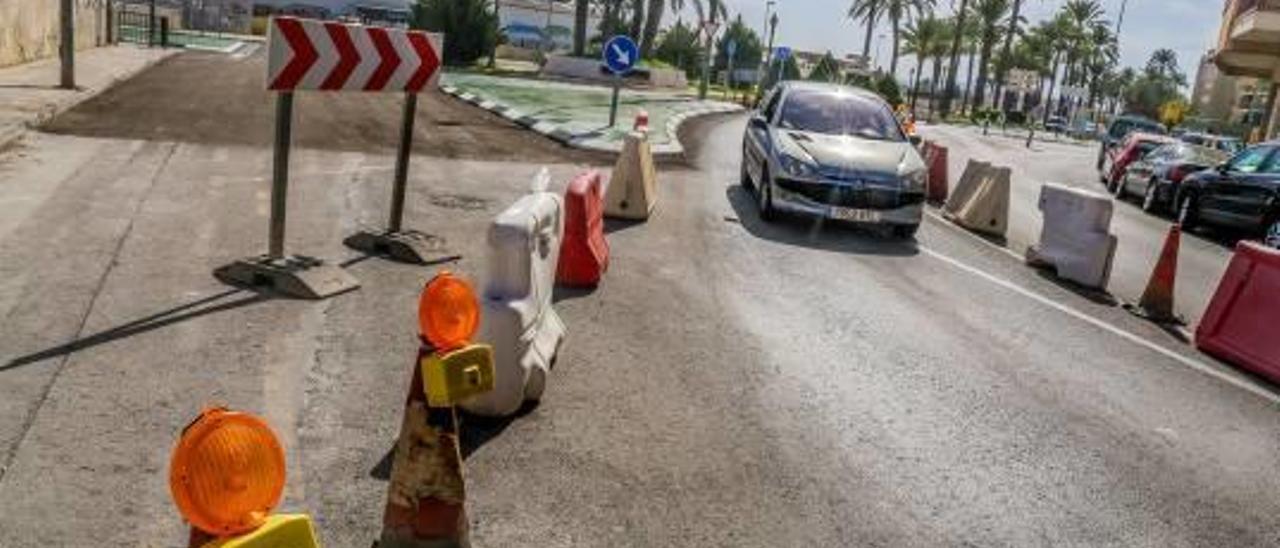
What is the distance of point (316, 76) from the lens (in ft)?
23.4

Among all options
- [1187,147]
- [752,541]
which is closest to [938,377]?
[752,541]

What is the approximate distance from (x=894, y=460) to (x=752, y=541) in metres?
1.30

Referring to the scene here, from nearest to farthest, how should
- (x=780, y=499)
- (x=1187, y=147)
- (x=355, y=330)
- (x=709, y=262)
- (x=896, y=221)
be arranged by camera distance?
(x=780, y=499) → (x=355, y=330) → (x=709, y=262) → (x=896, y=221) → (x=1187, y=147)

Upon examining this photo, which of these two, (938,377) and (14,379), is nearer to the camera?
(14,379)

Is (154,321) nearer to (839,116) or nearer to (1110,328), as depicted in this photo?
(1110,328)

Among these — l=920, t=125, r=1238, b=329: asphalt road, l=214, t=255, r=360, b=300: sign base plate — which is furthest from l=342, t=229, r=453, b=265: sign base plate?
l=920, t=125, r=1238, b=329: asphalt road

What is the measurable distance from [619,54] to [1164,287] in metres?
11.6

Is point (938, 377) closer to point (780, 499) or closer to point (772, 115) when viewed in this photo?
point (780, 499)

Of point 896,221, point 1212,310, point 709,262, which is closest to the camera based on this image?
point 1212,310

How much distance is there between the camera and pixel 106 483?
167 inches

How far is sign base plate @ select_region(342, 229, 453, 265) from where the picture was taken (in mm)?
8570

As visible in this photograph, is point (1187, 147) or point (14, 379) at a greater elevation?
point (1187, 147)

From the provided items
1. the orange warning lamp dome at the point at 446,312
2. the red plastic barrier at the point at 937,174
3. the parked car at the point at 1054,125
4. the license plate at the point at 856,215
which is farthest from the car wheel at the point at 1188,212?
the parked car at the point at 1054,125

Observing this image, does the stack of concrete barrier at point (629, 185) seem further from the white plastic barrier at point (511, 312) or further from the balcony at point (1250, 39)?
the balcony at point (1250, 39)
